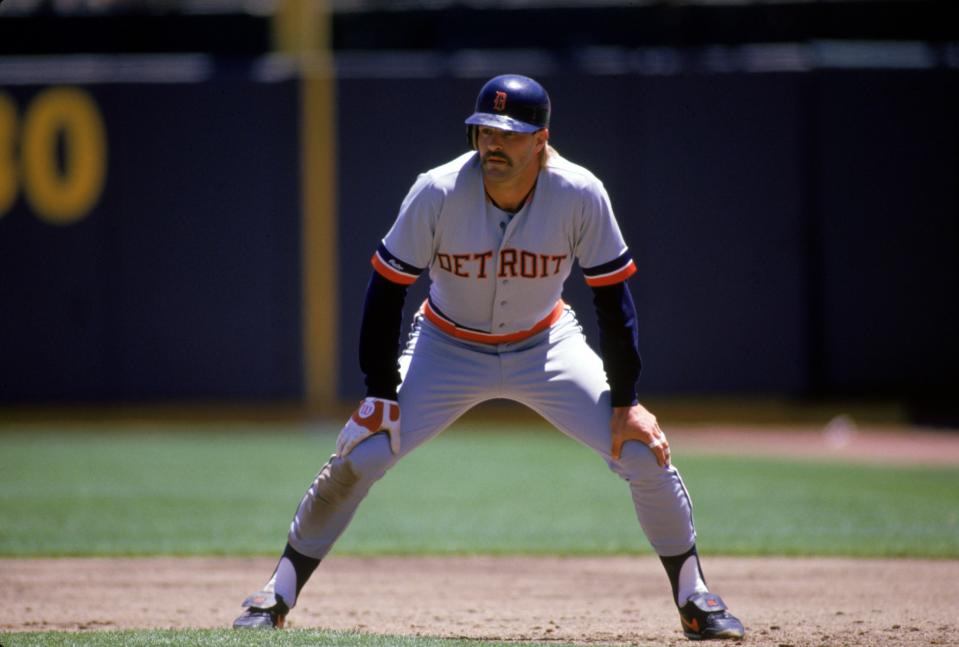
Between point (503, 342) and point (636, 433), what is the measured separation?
1.93 feet

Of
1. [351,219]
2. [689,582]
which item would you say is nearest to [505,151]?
[689,582]

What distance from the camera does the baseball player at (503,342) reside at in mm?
4715

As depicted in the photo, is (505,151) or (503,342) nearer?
(505,151)

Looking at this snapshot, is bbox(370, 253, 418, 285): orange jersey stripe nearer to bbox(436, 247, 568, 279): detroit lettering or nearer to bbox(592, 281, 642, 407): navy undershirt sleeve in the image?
bbox(436, 247, 568, 279): detroit lettering

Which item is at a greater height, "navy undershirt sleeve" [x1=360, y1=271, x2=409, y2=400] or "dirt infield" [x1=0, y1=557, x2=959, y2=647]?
"navy undershirt sleeve" [x1=360, y1=271, x2=409, y2=400]

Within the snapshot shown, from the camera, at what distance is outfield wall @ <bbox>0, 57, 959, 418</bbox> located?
12828 mm

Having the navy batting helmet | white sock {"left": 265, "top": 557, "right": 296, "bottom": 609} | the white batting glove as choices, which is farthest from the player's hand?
white sock {"left": 265, "top": 557, "right": 296, "bottom": 609}

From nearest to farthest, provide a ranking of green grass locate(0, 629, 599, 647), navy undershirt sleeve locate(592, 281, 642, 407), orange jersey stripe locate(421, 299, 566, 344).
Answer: green grass locate(0, 629, 599, 647) → navy undershirt sleeve locate(592, 281, 642, 407) → orange jersey stripe locate(421, 299, 566, 344)

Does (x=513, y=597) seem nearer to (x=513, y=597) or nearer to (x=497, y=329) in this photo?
(x=513, y=597)

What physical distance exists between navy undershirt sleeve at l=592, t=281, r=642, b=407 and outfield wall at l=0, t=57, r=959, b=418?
801cm

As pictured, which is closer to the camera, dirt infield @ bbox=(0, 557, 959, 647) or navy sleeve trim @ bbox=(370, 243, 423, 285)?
navy sleeve trim @ bbox=(370, 243, 423, 285)

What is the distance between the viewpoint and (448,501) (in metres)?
8.86

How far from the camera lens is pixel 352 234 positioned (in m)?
12.9

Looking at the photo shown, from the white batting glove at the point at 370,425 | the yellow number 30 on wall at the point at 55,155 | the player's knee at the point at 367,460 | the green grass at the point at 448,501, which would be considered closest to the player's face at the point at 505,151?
the white batting glove at the point at 370,425
